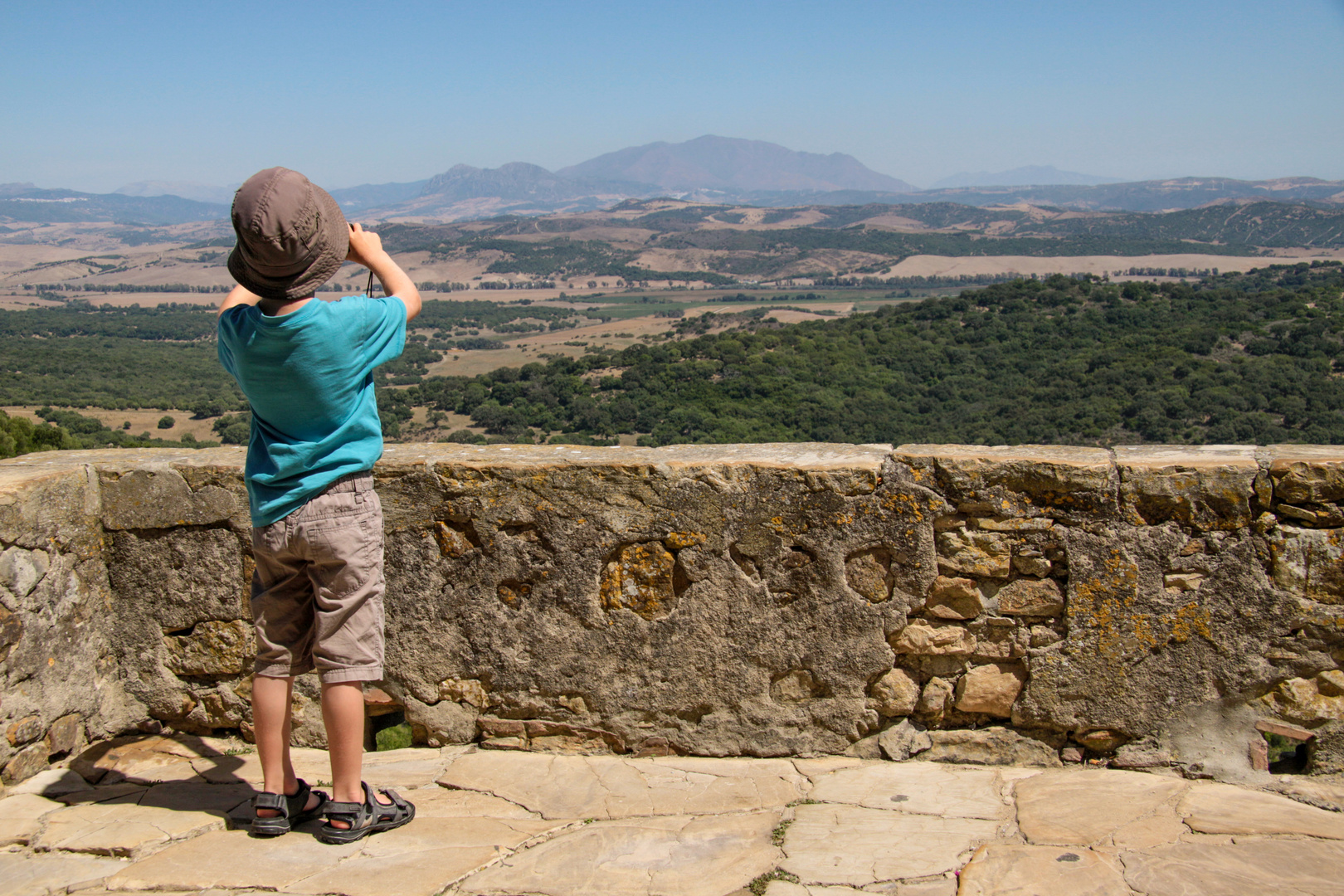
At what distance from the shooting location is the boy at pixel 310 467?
78.3 inches

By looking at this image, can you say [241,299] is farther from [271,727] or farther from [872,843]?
[872,843]

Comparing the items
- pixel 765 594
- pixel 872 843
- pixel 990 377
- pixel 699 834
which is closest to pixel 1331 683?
pixel 872 843

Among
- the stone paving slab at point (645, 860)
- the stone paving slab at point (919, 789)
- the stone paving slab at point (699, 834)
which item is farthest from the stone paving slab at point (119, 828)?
the stone paving slab at point (919, 789)

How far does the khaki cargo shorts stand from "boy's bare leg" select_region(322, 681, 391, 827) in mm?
45

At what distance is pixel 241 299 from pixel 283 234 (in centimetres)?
31

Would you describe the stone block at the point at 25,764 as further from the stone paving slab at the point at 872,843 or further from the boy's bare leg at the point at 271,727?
the stone paving slab at the point at 872,843

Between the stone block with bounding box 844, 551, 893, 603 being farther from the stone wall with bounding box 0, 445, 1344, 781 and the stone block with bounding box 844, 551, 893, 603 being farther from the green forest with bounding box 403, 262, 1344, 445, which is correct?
the green forest with bounding box 403, 262, 1344, 445

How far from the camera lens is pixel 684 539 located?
2.74m

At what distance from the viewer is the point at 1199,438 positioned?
20.3 m

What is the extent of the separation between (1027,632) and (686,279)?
94727 millimetres

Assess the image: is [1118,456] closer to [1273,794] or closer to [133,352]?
[1273,794]

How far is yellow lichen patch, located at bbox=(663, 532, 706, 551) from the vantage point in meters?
2.74

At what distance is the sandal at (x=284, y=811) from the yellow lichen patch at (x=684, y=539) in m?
1.22

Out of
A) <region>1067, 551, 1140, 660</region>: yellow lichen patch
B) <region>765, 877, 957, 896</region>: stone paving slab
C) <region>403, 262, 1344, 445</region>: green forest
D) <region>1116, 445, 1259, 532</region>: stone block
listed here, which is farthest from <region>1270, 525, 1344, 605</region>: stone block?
<region>403, 262, 1344, 445</region>: green forest
